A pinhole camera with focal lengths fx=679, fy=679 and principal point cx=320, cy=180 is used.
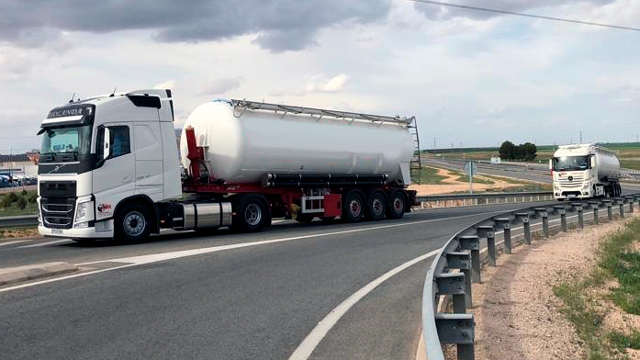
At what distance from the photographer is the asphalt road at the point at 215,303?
653cm

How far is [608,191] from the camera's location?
44438 mm

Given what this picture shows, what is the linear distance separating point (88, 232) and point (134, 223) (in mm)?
1267

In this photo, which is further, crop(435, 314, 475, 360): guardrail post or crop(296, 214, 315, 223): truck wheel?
crop(296, 214, 315, 223): truck wheel

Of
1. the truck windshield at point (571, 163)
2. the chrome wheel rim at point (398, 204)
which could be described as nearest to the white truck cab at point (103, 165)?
the chrome wheel rim at point (398, 204)

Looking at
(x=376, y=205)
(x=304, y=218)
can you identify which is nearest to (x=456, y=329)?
(x=304, y=218)

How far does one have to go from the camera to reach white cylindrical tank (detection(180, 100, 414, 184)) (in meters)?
18.7

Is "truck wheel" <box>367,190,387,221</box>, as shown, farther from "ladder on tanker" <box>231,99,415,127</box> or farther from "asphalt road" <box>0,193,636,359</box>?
"asphalt road" <box>0,193,636,359</box>

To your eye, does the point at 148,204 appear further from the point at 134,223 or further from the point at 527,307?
the point at 527,307

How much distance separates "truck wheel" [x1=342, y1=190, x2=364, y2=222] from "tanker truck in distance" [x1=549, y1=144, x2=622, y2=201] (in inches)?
802

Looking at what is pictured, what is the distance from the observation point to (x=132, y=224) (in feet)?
52.7

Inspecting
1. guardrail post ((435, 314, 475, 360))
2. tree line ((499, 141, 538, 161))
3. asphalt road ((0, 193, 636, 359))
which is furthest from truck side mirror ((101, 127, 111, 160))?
tree line ((499, 141, 538, 161))

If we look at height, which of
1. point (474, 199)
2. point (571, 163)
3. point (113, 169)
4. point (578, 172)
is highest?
point (113, 169)

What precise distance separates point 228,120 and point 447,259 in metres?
11.3

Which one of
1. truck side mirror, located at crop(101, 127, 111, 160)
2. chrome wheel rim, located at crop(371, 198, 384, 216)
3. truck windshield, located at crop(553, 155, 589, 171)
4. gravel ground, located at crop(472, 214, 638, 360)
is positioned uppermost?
truck side mirror, located at crop(101, 127, 111, 160)
